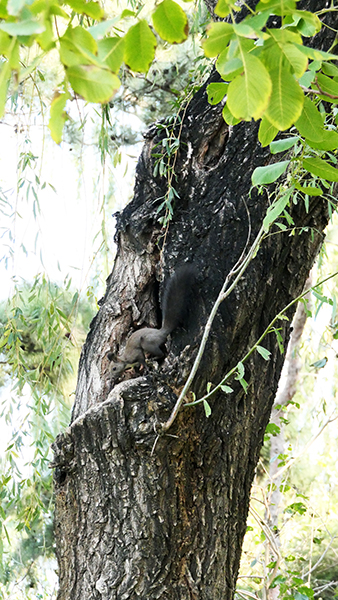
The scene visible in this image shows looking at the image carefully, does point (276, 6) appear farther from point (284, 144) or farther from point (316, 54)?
point (284, 144)

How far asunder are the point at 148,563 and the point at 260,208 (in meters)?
0.82

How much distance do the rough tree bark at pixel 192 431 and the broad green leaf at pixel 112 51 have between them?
32.2 inches

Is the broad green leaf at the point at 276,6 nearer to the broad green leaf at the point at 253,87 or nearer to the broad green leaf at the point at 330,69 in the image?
the broad green leaf at the point at 253,87

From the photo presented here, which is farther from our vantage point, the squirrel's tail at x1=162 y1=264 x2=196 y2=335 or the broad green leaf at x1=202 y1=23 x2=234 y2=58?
the squirrel's tail at x1=162 y1=264 x2=196 y2=335

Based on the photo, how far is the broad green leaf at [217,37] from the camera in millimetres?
516

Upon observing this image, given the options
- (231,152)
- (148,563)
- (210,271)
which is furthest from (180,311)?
(148,563)

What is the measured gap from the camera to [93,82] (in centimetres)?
45

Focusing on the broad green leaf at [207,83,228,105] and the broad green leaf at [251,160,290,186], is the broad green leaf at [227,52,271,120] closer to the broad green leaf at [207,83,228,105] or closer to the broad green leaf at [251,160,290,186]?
the broad green leaf at [251,160,290,186]

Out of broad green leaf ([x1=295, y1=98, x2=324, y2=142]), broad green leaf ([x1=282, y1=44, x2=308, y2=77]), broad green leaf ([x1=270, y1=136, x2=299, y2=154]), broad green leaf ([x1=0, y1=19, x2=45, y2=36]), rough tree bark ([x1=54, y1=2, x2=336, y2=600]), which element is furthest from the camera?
rough tree bark ([x1=54, y1=2, x2=336, y2=600])

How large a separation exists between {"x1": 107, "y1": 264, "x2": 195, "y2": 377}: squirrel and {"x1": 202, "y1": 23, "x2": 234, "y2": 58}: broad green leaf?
0.77 metres

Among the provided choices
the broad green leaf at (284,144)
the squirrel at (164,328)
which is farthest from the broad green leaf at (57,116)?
the squirrel at (164,328)

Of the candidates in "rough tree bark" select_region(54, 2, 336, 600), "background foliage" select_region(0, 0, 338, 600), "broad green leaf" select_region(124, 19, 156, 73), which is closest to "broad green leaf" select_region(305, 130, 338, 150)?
"background foliage" select_region(0, 0, 338, 600)

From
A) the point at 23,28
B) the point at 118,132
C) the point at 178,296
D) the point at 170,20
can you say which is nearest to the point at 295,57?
the point at 170,20

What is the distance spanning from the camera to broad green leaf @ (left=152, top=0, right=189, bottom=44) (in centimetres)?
56
